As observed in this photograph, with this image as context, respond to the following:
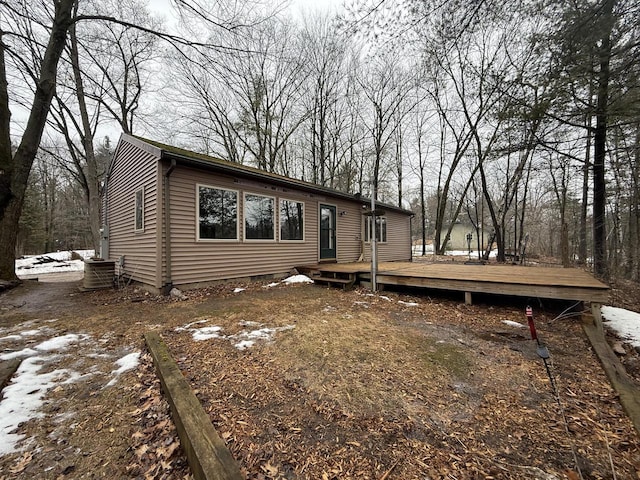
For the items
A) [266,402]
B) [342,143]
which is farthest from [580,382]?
[342,143]

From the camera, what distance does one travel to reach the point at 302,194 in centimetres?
835

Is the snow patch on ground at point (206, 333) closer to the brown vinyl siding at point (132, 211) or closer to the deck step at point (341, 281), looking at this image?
the brown vinyl siding at point (132, 211)

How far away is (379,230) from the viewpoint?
11.7 meters

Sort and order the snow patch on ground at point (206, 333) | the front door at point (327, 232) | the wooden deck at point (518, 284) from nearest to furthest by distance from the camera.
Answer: the snow patch on ground at point (206, 333)
the wooden deck at point (518, 284)
the front door at point (327, 232)

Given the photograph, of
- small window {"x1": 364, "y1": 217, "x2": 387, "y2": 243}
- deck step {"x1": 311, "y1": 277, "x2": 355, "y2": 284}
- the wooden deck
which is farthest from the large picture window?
small window {"x1": 364, "y1": 217, "x2": 387, "y2": 243}

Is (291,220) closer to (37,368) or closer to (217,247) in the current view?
(217,247)

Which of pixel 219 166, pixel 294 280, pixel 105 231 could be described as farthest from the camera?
pixel 105 231

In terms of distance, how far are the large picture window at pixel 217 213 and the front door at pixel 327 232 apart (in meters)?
3.35

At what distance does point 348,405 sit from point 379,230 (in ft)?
33.5

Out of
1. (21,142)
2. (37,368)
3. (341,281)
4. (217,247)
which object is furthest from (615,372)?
(21,142)

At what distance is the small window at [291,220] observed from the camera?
25.6 feet

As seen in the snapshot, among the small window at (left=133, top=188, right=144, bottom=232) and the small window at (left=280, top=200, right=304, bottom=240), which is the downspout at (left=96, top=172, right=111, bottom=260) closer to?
the small window at (left=133, top=188, right=144, bottom=232)

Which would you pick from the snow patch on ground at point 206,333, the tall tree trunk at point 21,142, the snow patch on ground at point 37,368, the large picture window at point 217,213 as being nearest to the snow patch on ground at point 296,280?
the large picture window at point 217,213

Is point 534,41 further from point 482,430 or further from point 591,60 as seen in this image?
point 482,430
